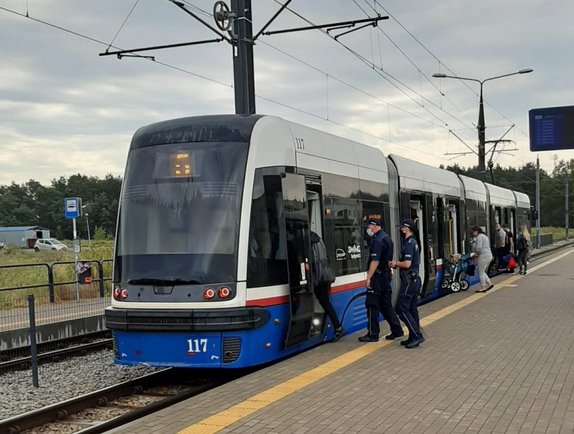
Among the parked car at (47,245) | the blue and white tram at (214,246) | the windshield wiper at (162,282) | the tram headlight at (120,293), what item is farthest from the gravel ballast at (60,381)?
the parked car at (47,245)

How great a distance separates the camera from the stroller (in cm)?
1677

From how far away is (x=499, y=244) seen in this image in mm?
22438

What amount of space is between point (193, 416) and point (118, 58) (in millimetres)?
10260

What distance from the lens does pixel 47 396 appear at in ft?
28.0

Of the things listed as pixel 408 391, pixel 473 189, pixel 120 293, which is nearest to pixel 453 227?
pixel 473 189

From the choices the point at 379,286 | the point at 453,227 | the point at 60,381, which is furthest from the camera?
the point at 453,227

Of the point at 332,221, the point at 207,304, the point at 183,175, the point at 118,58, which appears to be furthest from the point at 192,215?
the point at 118,58

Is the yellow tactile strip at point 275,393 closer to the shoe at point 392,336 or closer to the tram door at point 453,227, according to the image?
the shoe at point 392,336

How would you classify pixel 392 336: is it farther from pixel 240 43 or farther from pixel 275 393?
pixel 240 43

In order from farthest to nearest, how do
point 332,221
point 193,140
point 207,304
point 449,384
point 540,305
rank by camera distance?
point 540,305, point 332,221, point 193,140, point 207,304, point 449,384

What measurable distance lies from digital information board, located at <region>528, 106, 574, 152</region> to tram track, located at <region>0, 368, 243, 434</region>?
41.7ft

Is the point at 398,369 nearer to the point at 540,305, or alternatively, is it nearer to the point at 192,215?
the point at 192,215

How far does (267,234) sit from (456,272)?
33.8ft

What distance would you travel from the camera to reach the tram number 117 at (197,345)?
771 cm
